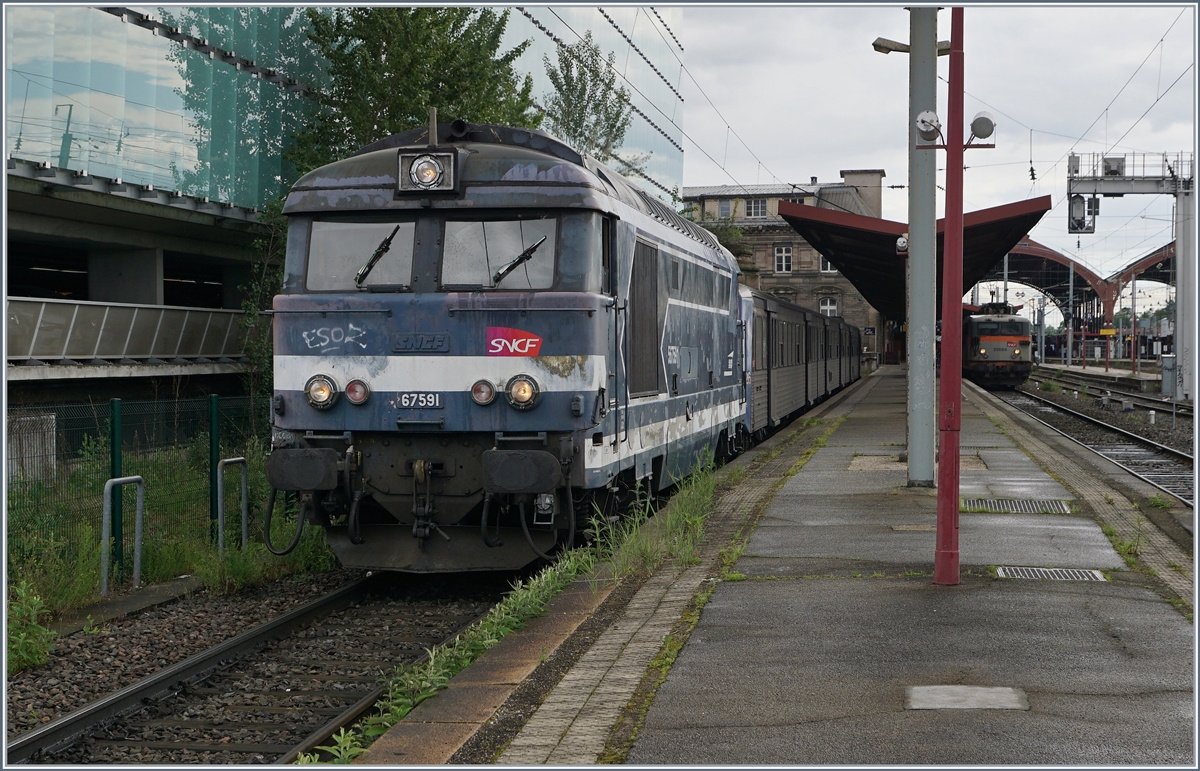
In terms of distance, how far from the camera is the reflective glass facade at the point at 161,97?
18188 millimetres

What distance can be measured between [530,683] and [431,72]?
16.6m

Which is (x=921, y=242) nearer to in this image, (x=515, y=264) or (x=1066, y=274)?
(x=515, y=264)

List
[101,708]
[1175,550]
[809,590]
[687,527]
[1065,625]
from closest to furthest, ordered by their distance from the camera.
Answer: [101,708] → [1065,625] → [809,590] → [1175,550] → [687,527]

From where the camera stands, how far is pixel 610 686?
237 inches

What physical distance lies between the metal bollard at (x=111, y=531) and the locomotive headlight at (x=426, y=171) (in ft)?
12.0

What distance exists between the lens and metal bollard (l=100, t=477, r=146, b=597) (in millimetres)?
10094

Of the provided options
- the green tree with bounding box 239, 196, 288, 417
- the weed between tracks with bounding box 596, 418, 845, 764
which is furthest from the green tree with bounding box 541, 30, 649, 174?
the weed between tracks with bounding box 596, 418, 845, 764

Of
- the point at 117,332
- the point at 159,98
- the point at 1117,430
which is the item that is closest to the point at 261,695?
the point at 117,332

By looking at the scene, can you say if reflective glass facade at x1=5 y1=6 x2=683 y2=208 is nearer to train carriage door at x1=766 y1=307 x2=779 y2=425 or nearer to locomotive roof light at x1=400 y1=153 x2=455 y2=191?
locomotive roof light at x1=400 y1=153 x2=455 y2=191

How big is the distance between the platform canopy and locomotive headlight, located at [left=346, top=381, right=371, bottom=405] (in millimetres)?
12812

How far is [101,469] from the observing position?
11.4 meters

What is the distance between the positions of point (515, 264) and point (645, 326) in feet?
7.19

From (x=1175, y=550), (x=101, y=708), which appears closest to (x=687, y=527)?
(x=1175, y=550)

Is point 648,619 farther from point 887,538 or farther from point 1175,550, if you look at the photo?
point 1175,550
